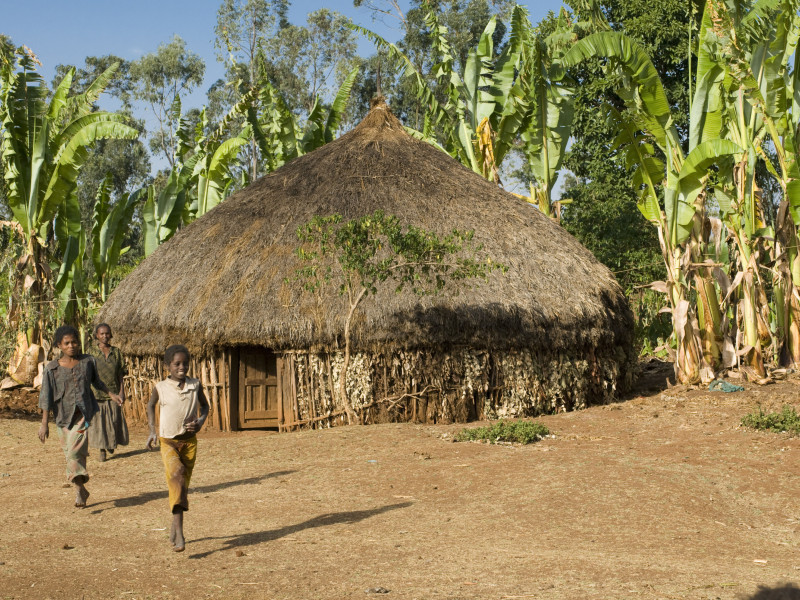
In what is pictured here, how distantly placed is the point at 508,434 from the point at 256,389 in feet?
13.3

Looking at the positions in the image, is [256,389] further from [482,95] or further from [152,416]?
[482,95]

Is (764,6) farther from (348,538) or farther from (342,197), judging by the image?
(348,538)

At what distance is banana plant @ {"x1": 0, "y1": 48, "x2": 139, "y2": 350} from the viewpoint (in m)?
14.0

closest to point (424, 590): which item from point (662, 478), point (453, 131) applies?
point (662, 478)

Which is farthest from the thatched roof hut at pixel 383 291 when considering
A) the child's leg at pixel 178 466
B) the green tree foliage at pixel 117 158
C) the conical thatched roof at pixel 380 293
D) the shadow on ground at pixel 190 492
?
the green tree foliage at pixel 117 158

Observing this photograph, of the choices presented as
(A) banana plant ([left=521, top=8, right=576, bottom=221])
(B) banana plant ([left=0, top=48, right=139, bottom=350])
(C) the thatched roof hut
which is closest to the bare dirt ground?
(C) the thatched roof hut

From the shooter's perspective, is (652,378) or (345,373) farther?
(652,378)

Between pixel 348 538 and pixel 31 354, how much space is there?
10.3 m

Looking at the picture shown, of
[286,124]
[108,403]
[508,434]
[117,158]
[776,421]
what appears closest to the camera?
[108,403]

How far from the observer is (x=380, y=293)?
471 inches

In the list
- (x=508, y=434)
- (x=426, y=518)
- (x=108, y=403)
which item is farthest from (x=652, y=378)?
(x=108, y=403)

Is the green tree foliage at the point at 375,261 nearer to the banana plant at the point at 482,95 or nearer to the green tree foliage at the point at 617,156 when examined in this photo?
the banana plant at the point at 482,95

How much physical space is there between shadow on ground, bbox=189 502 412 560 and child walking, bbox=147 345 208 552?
0.34 meters

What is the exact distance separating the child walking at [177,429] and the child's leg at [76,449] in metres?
1.56
